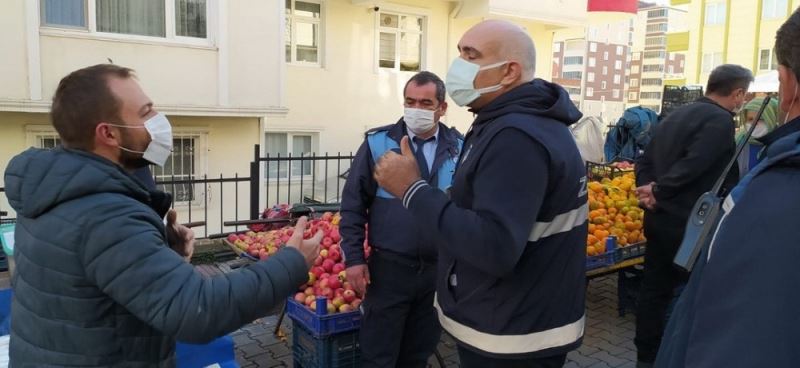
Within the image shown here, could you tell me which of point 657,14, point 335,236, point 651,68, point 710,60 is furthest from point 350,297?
→ point 657,14

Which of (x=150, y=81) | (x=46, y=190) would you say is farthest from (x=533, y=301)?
(x=150, y=81)

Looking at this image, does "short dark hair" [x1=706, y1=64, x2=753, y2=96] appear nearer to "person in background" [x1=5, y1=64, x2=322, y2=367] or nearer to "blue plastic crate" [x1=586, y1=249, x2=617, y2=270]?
"blue plastic crate" [x1=586, y1=249, x2=617, y2=270]

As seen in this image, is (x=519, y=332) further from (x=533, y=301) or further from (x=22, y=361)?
(x=22, y=361)

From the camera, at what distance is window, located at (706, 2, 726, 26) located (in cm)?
3647

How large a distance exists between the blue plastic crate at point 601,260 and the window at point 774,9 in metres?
34.7

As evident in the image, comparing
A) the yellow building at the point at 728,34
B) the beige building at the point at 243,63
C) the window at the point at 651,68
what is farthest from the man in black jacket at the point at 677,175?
the window at the point at 651,68

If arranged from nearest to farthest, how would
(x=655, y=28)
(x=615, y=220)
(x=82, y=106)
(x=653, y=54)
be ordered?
(x=82, y=106) < (x=615, y=220) < (x=653, y=54) < (x=655, y=28)

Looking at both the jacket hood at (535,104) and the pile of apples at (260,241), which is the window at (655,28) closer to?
the pile of apples at (260,241)

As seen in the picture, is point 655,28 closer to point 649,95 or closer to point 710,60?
point 649,95

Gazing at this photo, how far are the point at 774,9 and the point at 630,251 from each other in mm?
35169

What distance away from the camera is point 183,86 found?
31.0ft

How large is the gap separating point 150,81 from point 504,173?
8.58m

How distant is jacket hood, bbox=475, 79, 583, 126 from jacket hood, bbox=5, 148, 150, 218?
1.26m

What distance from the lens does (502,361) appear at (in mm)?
2102
